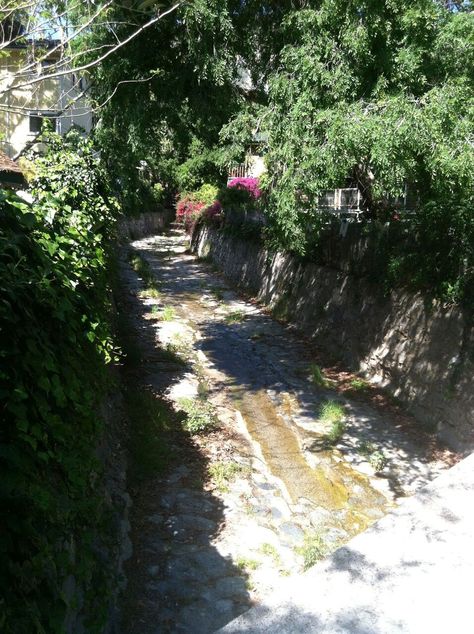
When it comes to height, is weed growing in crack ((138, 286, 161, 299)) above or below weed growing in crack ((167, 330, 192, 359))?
above

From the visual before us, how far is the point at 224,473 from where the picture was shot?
19.1 ft

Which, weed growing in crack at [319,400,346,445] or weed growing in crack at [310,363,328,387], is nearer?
weed growing in crack at [319,400,346,445]

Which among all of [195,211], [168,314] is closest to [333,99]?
[168,314]

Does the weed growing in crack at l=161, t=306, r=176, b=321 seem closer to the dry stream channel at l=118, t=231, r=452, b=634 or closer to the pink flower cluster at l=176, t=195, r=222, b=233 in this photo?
the dry stream channel at l=118, t=231, r=452, b=634

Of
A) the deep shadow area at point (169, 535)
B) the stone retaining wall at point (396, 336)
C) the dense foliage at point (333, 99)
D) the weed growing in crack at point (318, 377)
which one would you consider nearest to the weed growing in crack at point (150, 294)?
the stone retaining wall at point (396, 336)

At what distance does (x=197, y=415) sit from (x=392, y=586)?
506 centimetres

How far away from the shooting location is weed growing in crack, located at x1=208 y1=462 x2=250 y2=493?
18.5 ft

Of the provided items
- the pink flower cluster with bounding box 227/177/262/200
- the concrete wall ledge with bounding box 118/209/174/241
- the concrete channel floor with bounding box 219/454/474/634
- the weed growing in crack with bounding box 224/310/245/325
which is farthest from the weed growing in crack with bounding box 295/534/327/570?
the concrete wall ledge with bounding box 118/209/174/241

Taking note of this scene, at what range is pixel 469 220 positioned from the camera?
21.4ft

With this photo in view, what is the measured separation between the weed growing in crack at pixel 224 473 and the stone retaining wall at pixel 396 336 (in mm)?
2492

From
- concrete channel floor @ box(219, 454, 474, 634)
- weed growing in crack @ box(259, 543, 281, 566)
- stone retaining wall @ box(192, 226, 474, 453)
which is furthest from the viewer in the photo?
stone retaining wall @ box(192, 226, 474, 453)

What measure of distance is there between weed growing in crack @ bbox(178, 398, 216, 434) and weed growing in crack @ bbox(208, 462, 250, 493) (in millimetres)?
842

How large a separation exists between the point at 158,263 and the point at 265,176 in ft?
48.4

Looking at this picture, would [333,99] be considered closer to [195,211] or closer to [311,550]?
[311,550]
